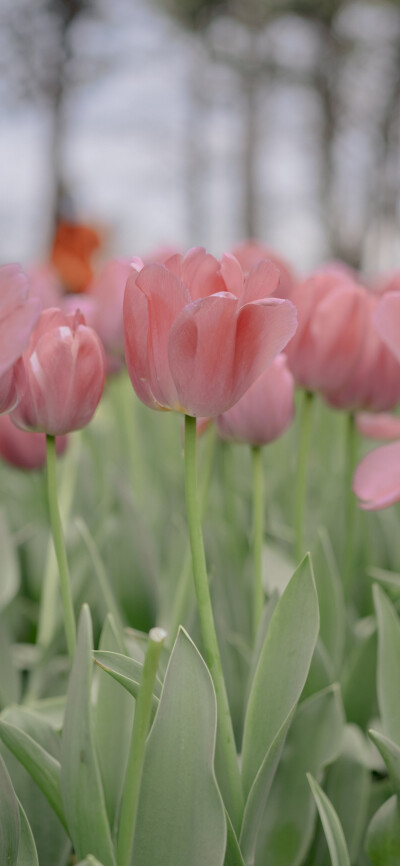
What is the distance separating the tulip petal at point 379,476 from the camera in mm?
469

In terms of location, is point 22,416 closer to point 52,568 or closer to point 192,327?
point 192,327

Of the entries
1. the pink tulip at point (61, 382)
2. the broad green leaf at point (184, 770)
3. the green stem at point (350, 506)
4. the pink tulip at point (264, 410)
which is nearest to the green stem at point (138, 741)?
the broad green leaf at point (184, 770)

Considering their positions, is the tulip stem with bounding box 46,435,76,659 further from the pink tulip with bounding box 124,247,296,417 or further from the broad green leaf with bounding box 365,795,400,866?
the broad green leaf with bounding box 365,795,400,866

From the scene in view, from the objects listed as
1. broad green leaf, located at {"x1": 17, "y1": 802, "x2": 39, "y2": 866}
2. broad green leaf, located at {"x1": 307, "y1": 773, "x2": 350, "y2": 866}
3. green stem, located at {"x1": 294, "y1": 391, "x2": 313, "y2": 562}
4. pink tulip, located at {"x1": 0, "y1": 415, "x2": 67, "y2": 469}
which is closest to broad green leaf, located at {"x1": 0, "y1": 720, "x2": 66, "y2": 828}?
broad green leaf, located at {"x1": 17, "y1": 802, "x2": 39, "y2": 866}

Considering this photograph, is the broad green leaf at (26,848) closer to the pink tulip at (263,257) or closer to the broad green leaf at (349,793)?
the broad green leaf at (349,793)

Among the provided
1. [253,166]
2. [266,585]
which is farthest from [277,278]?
[253,166]

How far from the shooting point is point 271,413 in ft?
1.68

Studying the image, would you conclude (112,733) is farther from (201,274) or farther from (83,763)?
(201,274)

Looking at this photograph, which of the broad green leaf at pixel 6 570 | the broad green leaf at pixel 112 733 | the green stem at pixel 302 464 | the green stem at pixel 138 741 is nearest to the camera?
the green stem at pixel 138 741

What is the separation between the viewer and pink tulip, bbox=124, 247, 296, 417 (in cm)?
33

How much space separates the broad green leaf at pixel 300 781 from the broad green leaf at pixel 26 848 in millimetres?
155

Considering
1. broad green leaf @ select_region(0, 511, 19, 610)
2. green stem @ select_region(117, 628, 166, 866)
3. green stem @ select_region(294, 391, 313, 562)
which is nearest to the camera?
green stem @ select_region(117, 628, 166, 866)

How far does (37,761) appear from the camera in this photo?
0.38 m

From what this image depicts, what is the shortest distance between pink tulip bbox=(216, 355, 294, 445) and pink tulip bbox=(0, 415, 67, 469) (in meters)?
0.23
